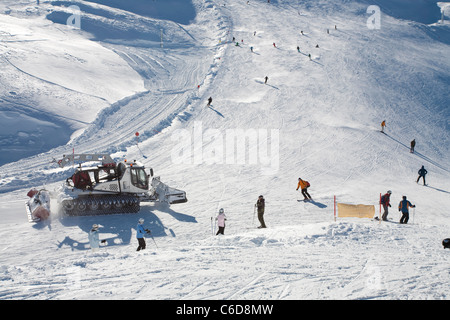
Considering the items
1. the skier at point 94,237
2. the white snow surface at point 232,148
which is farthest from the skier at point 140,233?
the skier at point 94,237

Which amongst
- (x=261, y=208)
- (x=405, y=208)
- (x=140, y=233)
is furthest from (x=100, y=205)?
(x=405, y=208)

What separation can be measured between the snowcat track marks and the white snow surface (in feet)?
1.41

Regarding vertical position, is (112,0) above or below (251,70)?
above

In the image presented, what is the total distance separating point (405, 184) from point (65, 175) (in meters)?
17.8

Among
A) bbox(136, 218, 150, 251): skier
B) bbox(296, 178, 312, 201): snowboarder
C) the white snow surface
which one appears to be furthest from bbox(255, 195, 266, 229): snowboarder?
bbox(136, 218, 150, 251): skier

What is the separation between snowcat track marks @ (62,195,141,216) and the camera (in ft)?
53.8

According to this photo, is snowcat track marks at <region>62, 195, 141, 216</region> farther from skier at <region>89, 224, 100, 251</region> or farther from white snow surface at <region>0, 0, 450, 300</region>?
skier at <region>89, 224, 100, 251</region>

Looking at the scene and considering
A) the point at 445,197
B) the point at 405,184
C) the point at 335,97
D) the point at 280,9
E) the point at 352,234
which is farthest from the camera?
the point at 280,9

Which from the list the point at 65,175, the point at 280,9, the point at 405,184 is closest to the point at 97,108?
the point at 65,175

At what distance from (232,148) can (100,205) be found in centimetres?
1001
